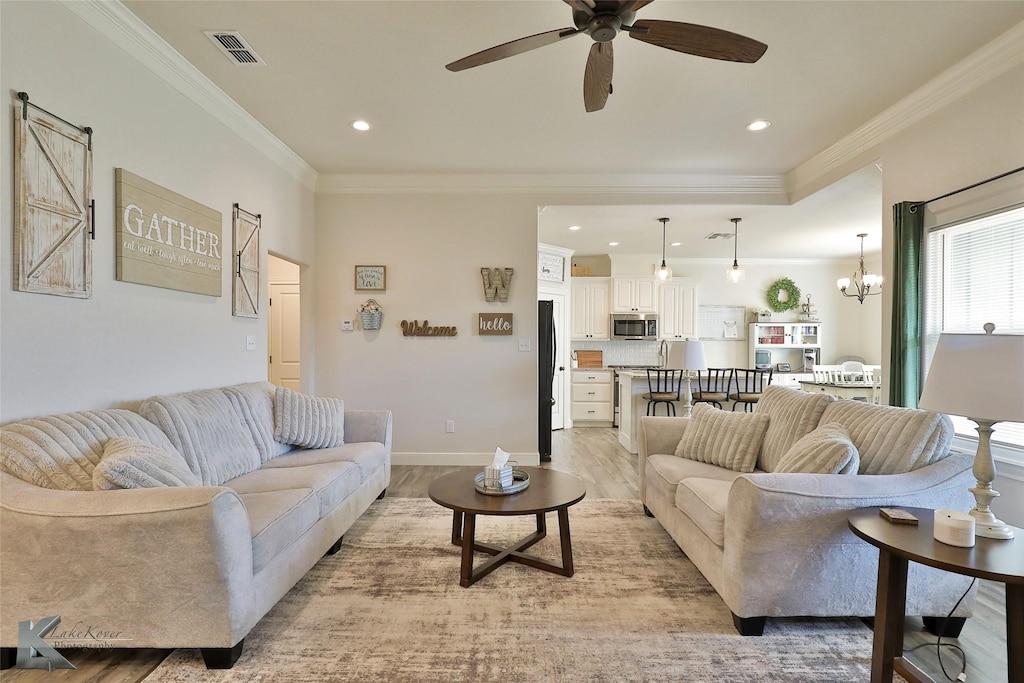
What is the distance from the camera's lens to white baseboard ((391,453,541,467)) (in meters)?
4.77

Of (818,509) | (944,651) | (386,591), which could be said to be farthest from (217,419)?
(944,651)

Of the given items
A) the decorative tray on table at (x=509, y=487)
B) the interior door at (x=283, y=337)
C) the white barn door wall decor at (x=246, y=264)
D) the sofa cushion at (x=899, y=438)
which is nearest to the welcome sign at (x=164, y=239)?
the white barn door wall decor at (x=246, y=264)

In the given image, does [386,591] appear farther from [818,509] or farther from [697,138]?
[697,138]

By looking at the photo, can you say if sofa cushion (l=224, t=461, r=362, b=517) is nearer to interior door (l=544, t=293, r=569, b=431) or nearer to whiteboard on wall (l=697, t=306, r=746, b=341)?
interior door (l=544, t=293, r=569, b=431)

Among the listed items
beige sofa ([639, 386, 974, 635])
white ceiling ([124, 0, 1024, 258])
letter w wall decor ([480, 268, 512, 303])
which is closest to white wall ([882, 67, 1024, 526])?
white ceiling ([124, 0, 1024, 258])

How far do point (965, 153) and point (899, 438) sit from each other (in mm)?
1851

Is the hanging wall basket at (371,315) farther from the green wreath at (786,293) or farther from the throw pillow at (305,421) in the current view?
the green wreath at (786,293)

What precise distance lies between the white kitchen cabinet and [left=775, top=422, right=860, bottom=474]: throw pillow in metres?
4.99

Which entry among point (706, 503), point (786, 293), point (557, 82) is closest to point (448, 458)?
point (706, 503)

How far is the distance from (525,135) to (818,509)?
308 cm

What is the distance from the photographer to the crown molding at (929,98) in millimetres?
2496

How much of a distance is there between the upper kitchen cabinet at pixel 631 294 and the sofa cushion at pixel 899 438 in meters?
5.32

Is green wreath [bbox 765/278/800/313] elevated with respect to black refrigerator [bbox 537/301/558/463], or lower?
elevated

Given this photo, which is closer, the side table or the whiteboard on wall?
the side table
